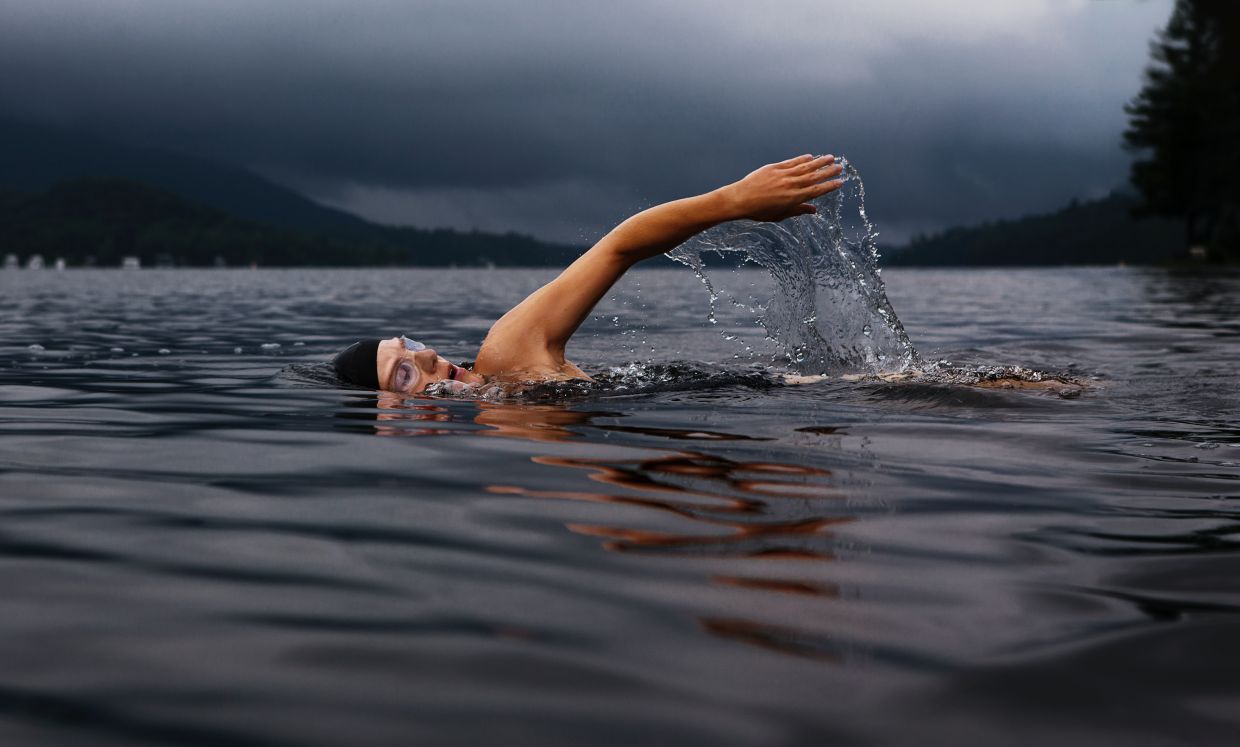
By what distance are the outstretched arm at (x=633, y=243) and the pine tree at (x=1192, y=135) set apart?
66988 mm

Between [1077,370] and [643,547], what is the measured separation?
24.0ft

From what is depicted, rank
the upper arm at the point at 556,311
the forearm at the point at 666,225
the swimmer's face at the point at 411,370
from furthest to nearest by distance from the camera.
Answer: the swimmer's face at the point at 411,370, the upper arm at the point at 556,311, the forearm at the point at 666,225

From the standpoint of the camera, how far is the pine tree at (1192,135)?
2549 inches

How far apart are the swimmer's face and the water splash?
5.66 feet

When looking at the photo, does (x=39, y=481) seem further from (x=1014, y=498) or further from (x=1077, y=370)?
(x=1077, y=370)

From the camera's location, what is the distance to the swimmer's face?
23.3ft

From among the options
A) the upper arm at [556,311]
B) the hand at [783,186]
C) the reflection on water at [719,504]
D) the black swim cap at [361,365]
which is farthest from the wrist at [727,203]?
the black swim cap at [361,365]

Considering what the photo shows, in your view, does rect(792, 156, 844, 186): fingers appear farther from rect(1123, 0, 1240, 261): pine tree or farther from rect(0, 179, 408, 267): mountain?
rect(0, 179, 408, 267): mountain

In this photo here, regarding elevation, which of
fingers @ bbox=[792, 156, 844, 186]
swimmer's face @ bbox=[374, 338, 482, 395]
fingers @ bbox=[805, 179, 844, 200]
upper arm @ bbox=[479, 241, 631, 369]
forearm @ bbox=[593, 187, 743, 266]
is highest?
fingers @ bbox=[792, 156, 844, 186]

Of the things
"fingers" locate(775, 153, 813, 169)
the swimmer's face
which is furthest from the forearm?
the swimmer's face

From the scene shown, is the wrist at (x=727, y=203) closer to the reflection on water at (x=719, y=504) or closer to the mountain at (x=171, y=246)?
the reflection on water at (x=719, y=504)

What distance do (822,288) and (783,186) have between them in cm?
242

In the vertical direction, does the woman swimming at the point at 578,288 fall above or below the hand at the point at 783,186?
below

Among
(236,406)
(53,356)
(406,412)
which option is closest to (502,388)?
(406,412)
